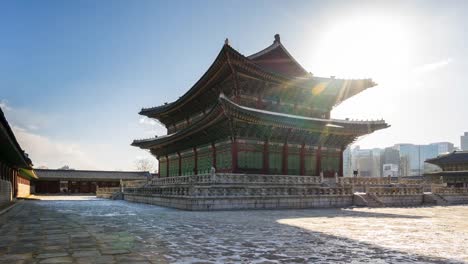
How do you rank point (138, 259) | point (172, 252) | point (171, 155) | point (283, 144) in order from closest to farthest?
1. point (138, 259)
2. point (172, 252)
3. point (283, 144)
4. point (171, 155)

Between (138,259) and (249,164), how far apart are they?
23585 mm

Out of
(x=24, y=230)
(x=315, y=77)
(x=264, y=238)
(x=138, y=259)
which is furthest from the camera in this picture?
(x=315, y=77)

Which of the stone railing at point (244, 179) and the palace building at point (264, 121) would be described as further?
the palace building at point (264, 121)

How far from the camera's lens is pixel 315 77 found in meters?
36.9

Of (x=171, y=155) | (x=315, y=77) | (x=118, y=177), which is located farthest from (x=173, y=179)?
(x=118, y=177)

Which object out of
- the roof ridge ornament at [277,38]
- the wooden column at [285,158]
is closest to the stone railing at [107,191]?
the wooden column at [285,158]

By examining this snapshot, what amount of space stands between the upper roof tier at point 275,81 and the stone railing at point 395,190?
37.8 feet

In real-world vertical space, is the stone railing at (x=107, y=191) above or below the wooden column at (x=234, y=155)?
below

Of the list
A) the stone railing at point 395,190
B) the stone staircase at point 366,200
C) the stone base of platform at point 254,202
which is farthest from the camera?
the stone railing at point 395,190

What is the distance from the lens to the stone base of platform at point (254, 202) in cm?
2286

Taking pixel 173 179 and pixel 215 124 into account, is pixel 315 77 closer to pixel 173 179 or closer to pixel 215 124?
pixel 215 124

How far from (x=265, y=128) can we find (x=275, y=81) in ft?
16.9

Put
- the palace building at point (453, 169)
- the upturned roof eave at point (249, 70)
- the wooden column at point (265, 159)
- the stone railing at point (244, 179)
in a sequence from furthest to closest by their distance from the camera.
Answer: the palace building at point (453, 169)
the wooden column at point (265, 159)
the upturned roof eave at point (249, 70)
the stone railing at point (244, 179)

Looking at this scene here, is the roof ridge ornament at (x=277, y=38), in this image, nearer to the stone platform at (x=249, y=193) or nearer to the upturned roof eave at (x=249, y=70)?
the upturned roof eave at (x=249, y=70)
